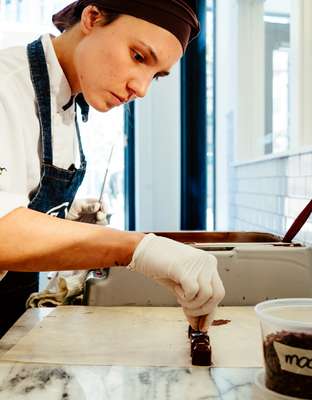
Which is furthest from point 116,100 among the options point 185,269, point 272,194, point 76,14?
point 272,194

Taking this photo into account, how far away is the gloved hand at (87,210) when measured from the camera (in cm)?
185

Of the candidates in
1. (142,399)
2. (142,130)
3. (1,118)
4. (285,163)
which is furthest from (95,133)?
(142,399)

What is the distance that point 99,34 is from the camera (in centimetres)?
123

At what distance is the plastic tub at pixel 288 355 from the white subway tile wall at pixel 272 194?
0.94 metres

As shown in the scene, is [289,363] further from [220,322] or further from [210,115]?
[210,115]

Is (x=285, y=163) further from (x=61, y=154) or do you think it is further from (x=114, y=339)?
(x=114, y=339)

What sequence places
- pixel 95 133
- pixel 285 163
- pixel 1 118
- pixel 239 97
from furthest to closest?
pixel 95 133
pixel 239 97
pixel 285 163
pixel 1 118

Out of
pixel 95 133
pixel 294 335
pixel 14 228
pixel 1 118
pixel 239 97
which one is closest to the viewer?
pixel 294 335

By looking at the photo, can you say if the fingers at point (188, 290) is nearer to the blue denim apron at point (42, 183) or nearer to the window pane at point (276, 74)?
the blue denim apron at point (42, 183)

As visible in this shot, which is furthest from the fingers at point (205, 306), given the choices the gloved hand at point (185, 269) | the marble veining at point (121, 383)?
the marble veining at point (121, 383)

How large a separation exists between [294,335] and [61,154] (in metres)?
0.86

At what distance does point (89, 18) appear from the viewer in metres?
1.25

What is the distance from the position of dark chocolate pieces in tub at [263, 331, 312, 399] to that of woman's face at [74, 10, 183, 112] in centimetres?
81

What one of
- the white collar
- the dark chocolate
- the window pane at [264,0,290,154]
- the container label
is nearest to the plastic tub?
the container label
